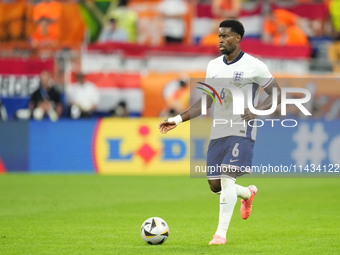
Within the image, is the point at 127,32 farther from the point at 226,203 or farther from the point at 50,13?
the point at 226,203

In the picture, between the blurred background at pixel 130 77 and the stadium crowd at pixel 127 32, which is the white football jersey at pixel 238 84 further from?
the stadium crowd at pixel 127 32

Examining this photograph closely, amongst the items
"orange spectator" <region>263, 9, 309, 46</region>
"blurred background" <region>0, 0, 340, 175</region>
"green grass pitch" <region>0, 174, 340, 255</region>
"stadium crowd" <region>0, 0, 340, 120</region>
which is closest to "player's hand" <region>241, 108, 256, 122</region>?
"green grass pitch" <region>0, 174, 340, 255</region>

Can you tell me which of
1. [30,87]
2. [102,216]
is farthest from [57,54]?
[102,216]

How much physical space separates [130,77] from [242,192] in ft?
32.8

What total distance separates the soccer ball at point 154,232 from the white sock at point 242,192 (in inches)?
42.0

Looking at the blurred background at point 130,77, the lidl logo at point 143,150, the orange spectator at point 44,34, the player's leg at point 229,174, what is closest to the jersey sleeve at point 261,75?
the player's leg at point 229,174

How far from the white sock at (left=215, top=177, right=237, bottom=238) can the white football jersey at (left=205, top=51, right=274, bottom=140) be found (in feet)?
1.90

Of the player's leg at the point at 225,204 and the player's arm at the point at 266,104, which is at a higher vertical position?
the player's arm at the point at 266,104

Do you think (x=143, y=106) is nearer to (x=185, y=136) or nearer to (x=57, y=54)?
(x=185, y=136)

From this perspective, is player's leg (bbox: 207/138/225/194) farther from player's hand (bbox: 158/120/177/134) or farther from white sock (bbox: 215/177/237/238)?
player's hand (bbox: 158/120/177/134)

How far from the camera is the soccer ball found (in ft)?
22.9

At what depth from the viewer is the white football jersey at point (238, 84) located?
7113mm

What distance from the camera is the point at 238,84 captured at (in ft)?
23.5

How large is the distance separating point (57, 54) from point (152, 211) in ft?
26.6
